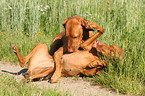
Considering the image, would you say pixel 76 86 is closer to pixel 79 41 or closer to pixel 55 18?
pixel 79 41

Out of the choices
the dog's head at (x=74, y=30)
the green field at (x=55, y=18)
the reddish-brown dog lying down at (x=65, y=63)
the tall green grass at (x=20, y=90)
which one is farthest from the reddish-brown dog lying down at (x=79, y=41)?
the green field at (x=55, y=18)

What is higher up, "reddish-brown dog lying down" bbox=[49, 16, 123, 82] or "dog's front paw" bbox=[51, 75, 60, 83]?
"reddish-brown dog lying down" bbox=[49, 16, 123, 82]

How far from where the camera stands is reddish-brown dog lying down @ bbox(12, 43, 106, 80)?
4.06 metres

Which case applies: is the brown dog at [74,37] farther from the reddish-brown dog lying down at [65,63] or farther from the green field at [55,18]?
the green field at [55,18]

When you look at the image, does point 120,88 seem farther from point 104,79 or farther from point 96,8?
point 96,8

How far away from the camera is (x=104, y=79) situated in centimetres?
388

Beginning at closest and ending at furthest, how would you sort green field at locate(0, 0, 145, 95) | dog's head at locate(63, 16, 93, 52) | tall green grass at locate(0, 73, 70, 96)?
tall green grass at locate(0, 73, 70, 96), dog's head at locate(63, 16, 93, 52), green field at locate(0, 0, 145, 95)

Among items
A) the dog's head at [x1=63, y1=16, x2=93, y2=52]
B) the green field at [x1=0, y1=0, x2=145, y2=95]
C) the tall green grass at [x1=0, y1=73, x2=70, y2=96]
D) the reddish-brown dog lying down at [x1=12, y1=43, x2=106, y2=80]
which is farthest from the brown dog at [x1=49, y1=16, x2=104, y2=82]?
the green field at [x1=0, y1=0, x2=145, y2=95]

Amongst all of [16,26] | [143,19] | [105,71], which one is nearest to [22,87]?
[105,71]

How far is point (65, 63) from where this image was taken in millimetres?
4184

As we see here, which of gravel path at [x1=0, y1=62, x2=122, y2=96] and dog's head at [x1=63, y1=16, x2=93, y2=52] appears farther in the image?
dog's head at [x1=63, y1=16, x2=93, y2=52]

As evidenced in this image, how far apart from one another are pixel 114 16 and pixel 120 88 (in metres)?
4.05

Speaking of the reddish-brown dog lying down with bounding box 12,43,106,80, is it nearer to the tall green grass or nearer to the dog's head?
the dog's head

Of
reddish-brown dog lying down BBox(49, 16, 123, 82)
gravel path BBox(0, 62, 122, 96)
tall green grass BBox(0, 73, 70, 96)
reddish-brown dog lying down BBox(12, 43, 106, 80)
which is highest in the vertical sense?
reddish-brown dog lying down BBox(49, 16, 123, 82)
